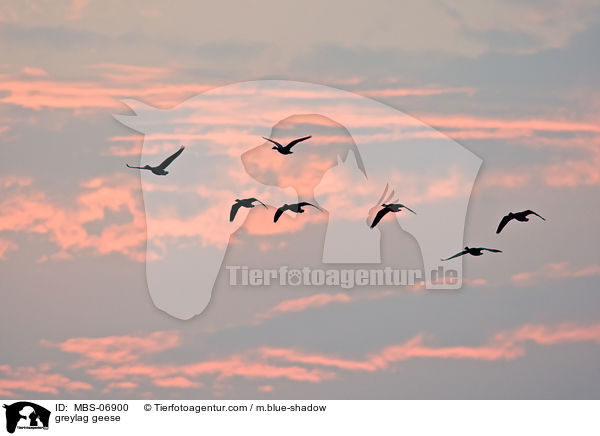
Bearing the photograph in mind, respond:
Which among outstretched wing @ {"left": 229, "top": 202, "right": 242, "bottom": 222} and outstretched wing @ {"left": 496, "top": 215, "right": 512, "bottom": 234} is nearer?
outstretched wing @ {"left": 496, "top": 215, "right": 512, "bottom": 234}

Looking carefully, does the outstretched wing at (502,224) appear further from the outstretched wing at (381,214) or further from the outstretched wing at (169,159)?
the outstretched wing at (169,159)

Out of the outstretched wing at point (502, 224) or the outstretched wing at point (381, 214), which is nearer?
the outstretched wing at point (502, 224)

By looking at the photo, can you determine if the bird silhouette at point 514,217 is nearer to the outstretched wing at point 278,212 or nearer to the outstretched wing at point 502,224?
the outstretched wing at point 502,224

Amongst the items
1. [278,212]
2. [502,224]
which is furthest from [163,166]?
[502,224]

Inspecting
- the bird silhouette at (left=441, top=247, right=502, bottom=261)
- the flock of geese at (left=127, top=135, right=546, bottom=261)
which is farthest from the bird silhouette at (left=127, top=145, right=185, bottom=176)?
the bird silhouette at (left=441, top=247, right=502, bottom=261)

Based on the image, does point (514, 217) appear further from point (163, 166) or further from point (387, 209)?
point (163, 166)

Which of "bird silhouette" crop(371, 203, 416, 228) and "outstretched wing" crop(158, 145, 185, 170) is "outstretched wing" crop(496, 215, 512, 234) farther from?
"outstretched wing" crop(158, 145, 185, 170)

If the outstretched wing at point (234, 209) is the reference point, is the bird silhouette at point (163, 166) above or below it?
above

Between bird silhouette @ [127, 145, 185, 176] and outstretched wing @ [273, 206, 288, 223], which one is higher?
bird silhouette @ [127, 145, 185, 176]

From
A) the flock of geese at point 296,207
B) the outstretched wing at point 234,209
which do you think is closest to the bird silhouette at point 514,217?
the flock of geese at point 296,207
